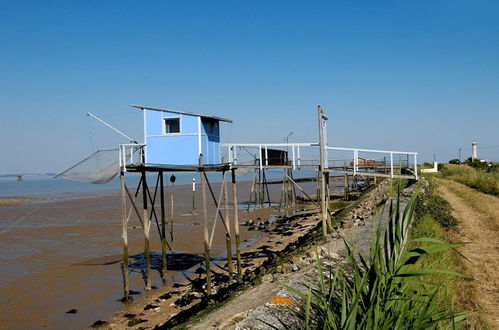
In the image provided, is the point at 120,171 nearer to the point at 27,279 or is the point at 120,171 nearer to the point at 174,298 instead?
the point at 174,298

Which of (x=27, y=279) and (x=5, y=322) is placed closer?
(x=5, y=322)

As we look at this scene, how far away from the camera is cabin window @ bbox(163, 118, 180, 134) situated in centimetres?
1502

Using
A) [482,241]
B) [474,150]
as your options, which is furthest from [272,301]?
[474,150]

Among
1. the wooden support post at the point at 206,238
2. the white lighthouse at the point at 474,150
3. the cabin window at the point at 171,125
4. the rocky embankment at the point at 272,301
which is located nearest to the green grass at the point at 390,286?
the rocky embankment at the point at 272,301

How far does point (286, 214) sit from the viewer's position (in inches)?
1302

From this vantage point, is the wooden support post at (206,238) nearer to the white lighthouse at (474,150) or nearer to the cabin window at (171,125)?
the cabin window at (171,125)

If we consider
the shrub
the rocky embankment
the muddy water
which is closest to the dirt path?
the shrub

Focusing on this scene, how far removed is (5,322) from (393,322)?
11.3 metres

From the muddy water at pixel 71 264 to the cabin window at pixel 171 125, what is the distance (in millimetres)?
5041

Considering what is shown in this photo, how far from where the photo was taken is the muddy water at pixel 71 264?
1282 cm

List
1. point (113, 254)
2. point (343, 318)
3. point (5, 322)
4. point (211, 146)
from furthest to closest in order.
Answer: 1. point (113, 254)
2. point (211, 146)
3. point (5, 322)
4. point (343, 318)

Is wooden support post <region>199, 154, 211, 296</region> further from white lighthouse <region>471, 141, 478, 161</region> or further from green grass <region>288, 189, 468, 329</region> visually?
white lighthouse <region>471, 141, 478, 161</region>

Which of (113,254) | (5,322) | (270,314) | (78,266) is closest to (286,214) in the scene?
Result: (113,254)

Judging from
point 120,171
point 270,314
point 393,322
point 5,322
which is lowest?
point 5,322
